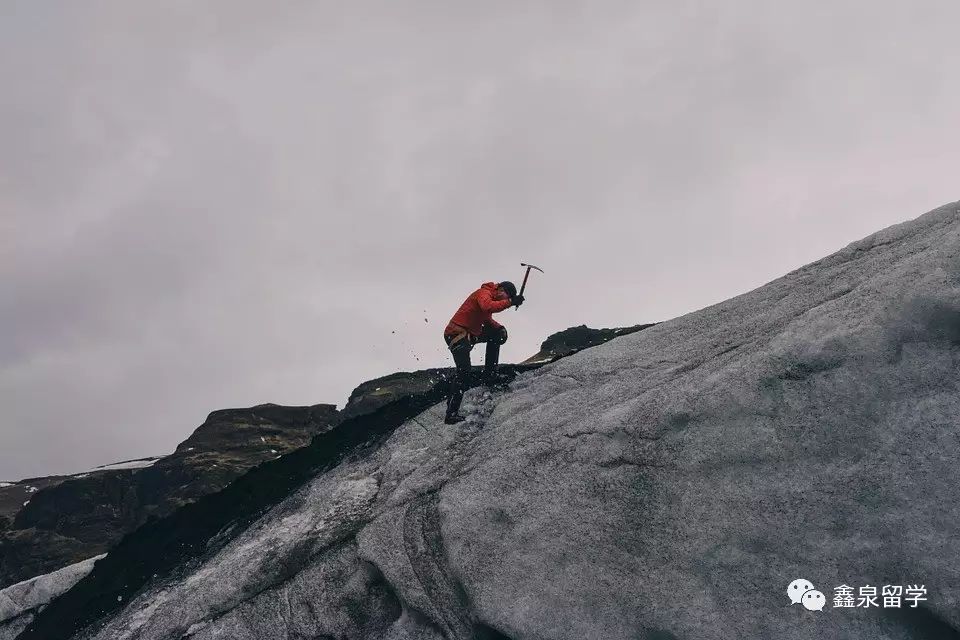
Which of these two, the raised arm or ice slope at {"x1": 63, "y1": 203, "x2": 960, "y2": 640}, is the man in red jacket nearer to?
the raised arm

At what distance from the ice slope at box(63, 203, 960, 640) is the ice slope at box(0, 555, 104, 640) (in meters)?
6.16

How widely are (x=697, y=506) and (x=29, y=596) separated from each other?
1998cm

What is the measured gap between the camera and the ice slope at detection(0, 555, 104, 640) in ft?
64.2

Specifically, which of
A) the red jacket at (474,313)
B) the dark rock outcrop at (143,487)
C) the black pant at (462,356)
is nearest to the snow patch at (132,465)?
the dark rock outcrop at (143,487)

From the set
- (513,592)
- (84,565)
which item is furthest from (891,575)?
(84,565)

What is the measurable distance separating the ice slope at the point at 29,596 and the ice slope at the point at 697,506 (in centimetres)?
616

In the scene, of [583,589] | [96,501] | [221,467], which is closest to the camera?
[583,589]

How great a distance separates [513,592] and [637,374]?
5.69 meters

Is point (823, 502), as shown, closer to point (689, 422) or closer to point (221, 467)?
point (689, 422)

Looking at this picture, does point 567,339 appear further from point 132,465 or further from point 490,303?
point 132,465

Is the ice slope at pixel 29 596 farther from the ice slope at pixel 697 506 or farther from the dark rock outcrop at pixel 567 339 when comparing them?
the dark rock outcrop at pixel 567 339

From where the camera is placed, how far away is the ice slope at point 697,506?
9953 millimetres

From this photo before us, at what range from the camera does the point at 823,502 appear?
1027cm

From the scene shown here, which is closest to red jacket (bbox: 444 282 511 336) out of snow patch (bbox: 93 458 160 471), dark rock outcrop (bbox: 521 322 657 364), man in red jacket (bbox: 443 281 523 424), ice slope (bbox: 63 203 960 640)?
man in red jacket (bbox: 443 281 523 424)
